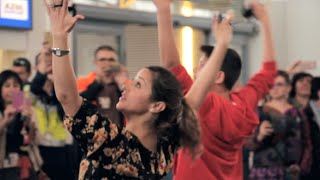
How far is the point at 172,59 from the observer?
13.4 feet

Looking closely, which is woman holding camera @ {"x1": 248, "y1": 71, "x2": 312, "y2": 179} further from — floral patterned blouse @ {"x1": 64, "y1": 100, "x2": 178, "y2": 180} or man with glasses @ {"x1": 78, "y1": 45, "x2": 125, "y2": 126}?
floral patterned blouse @ {"x1": 64, "y1": 100, "x2": 178, "y2": 180}

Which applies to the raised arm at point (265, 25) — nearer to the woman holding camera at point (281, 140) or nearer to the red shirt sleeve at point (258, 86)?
the red shirt sleeve at point (258, 86)

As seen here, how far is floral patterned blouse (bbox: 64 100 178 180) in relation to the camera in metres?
3.15

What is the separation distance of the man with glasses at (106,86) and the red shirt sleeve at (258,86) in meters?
2.82

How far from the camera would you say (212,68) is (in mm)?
3889

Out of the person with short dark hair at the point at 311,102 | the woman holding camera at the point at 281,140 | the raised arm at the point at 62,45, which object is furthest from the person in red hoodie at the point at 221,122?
the person with short dark hair at the point at 311,102

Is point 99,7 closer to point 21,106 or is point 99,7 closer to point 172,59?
point 21,106

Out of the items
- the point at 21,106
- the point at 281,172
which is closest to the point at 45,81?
the point at 21,106

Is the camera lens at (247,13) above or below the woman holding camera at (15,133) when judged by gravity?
above

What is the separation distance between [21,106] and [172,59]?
316cm

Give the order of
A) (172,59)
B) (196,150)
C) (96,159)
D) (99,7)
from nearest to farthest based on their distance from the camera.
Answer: (96,159) < (196,150) < (172,59) < (99,7)

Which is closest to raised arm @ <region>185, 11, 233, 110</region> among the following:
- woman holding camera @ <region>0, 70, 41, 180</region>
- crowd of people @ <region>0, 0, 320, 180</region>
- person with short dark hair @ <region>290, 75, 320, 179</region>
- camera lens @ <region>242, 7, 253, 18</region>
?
crowd of people @ <region>0, 0, 320, 180</region>

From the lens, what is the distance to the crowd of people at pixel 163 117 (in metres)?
3.19

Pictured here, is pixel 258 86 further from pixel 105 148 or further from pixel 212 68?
pixel 105 148
